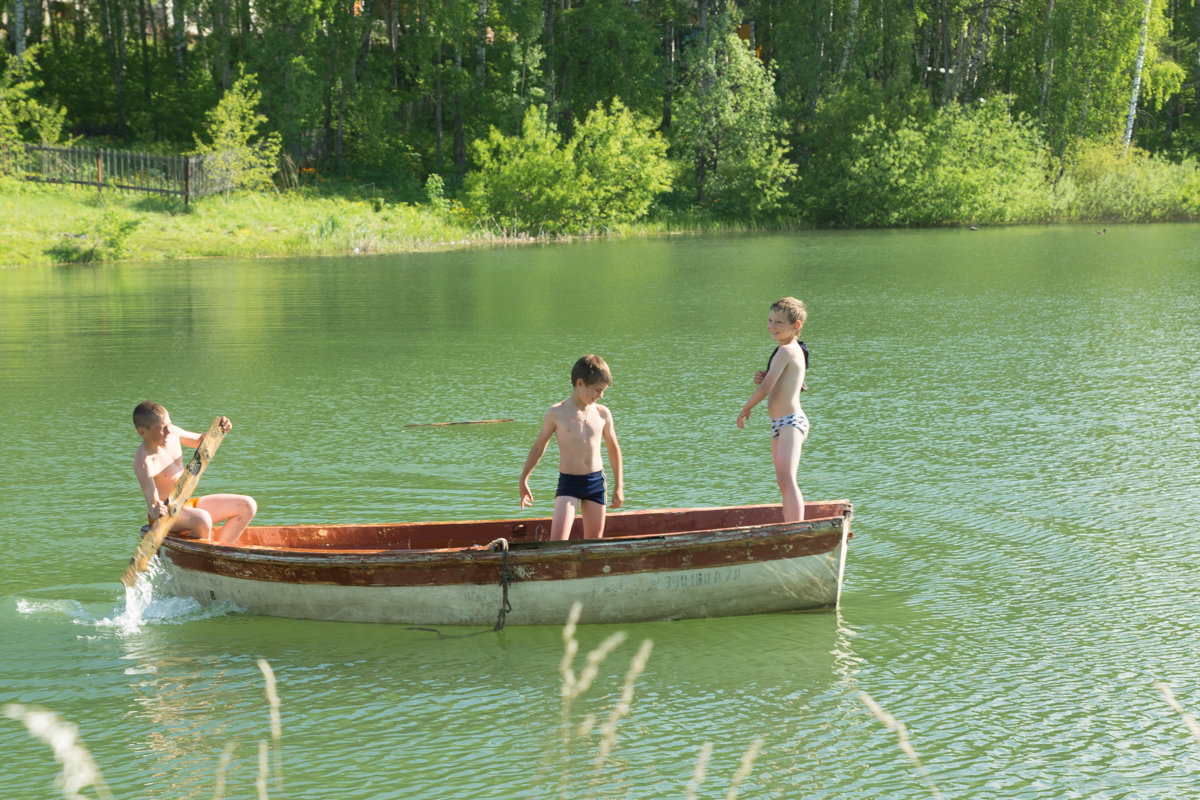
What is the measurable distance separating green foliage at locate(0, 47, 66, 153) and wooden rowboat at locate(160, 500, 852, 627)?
121 ft

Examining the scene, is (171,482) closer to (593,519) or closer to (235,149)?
(593,519)

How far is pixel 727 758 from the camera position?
5.68 metres

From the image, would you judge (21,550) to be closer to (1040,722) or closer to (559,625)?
(559,625)

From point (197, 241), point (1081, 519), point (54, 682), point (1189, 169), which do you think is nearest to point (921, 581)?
point (1081, 519)

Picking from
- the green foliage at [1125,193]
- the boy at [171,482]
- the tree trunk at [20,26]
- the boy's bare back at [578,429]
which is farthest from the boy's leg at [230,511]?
the green foliage at [1125,193]

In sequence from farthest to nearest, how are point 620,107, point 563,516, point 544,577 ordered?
point 620,107, point 563,516, point 544,577

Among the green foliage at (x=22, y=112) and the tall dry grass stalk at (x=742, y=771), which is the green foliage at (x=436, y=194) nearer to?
the green foliage at (x=22, y=112)

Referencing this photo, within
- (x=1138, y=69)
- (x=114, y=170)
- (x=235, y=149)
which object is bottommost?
(x=114, y=170)

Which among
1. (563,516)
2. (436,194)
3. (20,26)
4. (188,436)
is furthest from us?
(436,194)

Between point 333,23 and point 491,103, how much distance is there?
23.1ft

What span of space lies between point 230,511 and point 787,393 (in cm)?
357

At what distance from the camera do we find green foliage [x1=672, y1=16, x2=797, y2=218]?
5231cm

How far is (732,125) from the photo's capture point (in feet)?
173

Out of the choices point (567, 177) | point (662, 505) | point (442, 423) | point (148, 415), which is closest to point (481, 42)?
point (567, 177)
